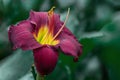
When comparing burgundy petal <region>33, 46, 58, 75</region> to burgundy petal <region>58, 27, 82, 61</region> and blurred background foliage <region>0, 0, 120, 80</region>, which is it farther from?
blurred background foliage <region>0, 0, 120, 80</region>

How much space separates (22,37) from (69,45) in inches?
2.9

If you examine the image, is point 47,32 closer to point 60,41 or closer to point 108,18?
point 60,41

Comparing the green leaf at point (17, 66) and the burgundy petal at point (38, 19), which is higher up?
the burgundy petal at point (38, 19)

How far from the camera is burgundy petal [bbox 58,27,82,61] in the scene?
2.32ft

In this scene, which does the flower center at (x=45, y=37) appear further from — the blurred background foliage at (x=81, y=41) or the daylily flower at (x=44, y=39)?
the blurred background foliage at (x=81, y=41)

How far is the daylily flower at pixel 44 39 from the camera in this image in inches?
26.7

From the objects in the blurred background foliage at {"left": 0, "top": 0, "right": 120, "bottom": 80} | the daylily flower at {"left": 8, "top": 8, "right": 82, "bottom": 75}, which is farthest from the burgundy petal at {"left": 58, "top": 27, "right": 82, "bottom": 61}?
the blurred background foliage at {"left": 0, "top": 0, "right": 120, "bottom": 80}

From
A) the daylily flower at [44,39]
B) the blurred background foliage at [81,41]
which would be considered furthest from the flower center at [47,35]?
the blurred background foliage at [81,41]

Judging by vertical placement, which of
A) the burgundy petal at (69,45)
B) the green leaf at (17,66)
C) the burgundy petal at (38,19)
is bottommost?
the green leaf at (17,66)

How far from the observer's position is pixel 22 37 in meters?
0.70

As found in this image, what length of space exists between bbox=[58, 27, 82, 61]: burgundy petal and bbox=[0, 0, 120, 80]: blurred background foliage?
0.15 m

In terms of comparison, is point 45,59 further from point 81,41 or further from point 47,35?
point 81,41

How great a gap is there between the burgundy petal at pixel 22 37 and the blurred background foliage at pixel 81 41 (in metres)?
0.18

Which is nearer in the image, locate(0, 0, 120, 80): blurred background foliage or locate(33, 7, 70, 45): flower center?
locate(33, 7, 70, 45): flower center
